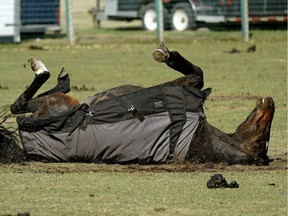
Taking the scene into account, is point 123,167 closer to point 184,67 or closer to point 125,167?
point 125,167

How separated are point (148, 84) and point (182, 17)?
12842 mm

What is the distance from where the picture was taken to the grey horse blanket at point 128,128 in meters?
10.3

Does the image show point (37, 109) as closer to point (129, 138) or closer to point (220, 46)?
point (129, 138)

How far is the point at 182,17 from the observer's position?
3150 centimetres

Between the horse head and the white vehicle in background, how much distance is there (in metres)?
20.0

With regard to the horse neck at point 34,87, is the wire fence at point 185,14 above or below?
above

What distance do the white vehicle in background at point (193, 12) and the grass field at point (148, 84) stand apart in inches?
27.7

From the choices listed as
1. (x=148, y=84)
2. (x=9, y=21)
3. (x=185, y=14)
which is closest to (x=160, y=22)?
(x=185, y=14)

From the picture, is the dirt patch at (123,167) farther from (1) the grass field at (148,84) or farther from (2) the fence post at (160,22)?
→ (2) the fence post at (160,22)

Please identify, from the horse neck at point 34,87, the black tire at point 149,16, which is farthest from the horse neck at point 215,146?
the black tire at point 149,16

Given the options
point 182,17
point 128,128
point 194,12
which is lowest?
point 128,128

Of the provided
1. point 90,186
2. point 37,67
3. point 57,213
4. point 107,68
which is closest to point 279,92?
point 107,68

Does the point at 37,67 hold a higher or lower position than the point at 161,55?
lower

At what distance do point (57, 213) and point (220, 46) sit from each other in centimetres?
1951
